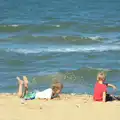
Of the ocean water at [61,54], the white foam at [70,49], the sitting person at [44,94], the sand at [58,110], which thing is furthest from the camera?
the white foam at [70,49]

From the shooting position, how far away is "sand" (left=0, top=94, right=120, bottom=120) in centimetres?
1077

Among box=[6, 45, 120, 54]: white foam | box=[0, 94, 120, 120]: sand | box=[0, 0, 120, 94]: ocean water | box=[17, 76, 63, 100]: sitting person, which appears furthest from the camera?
box=[6, 45, 120, 54]: white foam

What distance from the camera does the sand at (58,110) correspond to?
10.8 m

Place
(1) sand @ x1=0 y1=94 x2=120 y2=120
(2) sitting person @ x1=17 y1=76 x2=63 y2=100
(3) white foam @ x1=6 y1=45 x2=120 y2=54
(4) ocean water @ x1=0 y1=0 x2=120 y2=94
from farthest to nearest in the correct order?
(3) white foam @ x1=6 y1=45 x2=120 y2=54
(4) ocean water @ x1=0 y1=0 x2=120 y2=94
(2) sitting person @ x1=17 y1=76 x2=63 y2=100
(1) sand @ x1=0 y1=94 x2=120 y2=120

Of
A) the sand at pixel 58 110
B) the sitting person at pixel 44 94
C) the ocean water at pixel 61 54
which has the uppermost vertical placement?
the ocean water at pixel 61 54

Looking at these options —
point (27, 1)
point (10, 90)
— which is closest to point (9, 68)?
point (10, 90)

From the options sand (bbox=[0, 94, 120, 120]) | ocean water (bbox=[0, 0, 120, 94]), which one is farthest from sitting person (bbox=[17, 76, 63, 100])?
ocean water (bbox=[0, 0, 120, 94])

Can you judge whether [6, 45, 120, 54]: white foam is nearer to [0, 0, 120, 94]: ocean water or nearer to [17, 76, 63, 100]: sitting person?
[0, 0, 120, 94]: ocean water

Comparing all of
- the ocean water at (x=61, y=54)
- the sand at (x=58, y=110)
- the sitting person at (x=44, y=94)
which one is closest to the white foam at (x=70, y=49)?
the ocean water at (x=61, y=54)

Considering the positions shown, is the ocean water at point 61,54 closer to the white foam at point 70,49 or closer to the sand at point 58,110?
the white foam at point 70,49

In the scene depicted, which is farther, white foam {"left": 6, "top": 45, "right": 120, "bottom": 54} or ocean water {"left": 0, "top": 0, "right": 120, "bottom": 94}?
white foam {"left": 6, "top": 45, "right": 120, "bottom": 54}

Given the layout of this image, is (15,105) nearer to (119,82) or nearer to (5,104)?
(5,104)

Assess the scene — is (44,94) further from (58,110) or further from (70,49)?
(70,49)

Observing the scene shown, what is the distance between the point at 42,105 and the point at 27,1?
200ft
